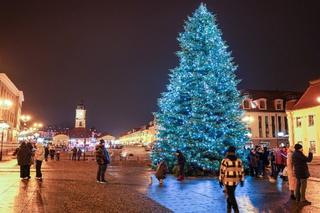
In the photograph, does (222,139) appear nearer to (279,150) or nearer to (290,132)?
(279,150)

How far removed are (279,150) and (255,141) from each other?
43848 millimetres

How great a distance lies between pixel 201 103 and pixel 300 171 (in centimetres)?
1095

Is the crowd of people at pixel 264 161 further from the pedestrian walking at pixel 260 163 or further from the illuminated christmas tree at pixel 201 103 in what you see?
the illuminated christmas tree at pixel 201 103

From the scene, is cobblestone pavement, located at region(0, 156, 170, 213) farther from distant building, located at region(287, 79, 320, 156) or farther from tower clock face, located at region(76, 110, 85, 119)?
tower clock face, located at region(76, 110, 85, 119)

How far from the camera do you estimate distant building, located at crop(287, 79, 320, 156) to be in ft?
145

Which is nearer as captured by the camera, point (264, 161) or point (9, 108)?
point (264, 161)

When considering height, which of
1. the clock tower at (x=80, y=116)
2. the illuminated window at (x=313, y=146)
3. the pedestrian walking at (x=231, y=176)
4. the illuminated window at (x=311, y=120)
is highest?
the clock tower at (x=80, y=116)

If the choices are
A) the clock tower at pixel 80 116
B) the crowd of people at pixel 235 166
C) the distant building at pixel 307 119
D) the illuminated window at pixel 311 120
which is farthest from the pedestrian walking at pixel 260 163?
the clock tower at pixel 80 116

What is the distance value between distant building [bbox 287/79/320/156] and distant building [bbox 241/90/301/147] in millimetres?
12478

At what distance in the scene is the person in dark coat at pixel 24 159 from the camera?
18.0m

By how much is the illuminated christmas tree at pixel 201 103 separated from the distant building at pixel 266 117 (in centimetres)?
4013

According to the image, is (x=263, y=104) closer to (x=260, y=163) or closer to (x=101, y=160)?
(x=260, y=163)

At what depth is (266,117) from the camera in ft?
207

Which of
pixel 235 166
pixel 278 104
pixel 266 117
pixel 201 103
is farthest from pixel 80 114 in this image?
pixel 235 166
